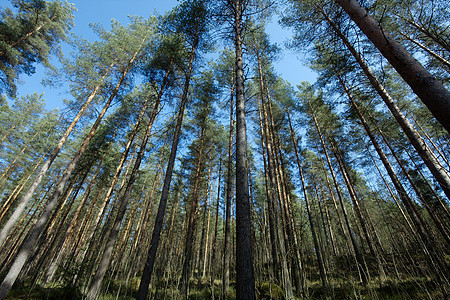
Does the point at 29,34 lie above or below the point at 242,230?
above

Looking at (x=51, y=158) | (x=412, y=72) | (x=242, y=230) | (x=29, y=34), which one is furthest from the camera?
(x=29, y=34)

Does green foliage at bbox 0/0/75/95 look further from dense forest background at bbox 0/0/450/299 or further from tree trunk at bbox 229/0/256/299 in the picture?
tree trunk at bbox 229/0/256/299

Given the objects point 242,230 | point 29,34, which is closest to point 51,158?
point 29,34

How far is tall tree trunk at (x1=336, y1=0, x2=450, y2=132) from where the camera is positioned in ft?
7.70

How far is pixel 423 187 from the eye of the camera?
1248 centimetres

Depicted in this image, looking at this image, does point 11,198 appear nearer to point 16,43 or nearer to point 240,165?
point 16,43

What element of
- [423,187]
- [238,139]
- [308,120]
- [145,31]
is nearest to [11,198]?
[145,31]

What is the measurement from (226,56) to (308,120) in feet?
25.2

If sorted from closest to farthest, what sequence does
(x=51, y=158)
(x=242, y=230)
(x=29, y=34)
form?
(x=242, y=230) → (x=51, y=158) → (x=29, y=34)

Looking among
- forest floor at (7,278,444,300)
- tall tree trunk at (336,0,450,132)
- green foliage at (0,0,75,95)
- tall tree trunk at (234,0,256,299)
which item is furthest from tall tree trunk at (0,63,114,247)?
tall tree trunk at (336,0,450,132)

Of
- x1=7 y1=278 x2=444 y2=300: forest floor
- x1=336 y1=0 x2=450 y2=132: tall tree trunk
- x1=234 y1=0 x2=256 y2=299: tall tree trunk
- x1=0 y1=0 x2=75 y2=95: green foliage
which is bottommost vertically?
x1=7 y1=278 x2=444 y2=300: forest floor

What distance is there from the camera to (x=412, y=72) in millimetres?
2779

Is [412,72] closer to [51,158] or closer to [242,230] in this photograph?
[242,230]

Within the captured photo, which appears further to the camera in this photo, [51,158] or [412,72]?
[51,158]
